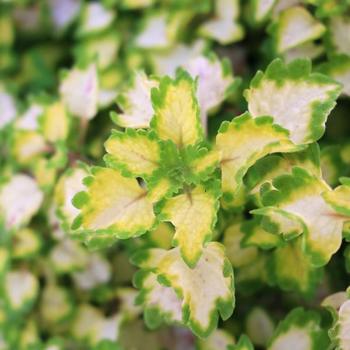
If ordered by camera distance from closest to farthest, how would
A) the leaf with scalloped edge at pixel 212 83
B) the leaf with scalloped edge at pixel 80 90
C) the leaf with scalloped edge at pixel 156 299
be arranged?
the leaf with scalloped edge at pixel 156 299 < the leaf with scalloped edge at pixel 212 83 < the leaf with scalloped edge at pixel 80 90

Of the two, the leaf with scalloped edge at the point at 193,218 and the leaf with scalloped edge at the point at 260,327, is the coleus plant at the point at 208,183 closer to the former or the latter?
the leaf with scalloped edge at the point at 193,218

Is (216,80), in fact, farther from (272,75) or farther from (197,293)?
(197,293)

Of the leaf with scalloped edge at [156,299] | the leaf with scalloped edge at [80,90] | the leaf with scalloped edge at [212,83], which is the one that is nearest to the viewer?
the leaf with scalloped edge at [156,299]

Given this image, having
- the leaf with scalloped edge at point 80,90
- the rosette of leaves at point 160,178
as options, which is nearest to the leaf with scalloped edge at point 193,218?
the rosette of leaves at point 160,178

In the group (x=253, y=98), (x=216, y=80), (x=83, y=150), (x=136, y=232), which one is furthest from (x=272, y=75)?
(x=83, y=150)

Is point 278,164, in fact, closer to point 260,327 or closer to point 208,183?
point 208,183

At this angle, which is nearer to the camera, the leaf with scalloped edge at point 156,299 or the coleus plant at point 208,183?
the coleus plant at point 208,183

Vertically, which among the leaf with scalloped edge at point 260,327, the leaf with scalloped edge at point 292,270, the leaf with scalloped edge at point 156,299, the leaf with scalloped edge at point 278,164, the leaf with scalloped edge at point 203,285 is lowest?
the leaf with scalloped edge at point 260,327

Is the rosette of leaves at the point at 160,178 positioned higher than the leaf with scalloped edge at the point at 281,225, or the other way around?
the rosette of leaves at the point at 160,178

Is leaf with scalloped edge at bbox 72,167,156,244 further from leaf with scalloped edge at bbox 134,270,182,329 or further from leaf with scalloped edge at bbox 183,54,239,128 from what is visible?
leaf with scalloped edge at bbox 183,54,239,128
